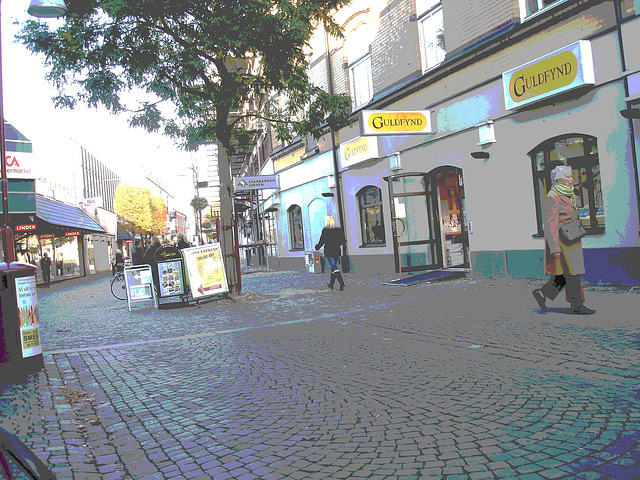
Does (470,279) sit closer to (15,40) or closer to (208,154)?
(15,40)

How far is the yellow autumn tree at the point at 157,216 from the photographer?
251 feet

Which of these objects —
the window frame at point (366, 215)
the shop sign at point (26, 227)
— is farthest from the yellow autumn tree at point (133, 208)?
the window frame at point (366, 215)

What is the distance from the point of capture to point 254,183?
19609mm

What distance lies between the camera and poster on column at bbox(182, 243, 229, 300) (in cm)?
1178

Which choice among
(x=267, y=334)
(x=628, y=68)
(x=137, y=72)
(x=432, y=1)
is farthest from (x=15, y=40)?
(x=628, y=68)

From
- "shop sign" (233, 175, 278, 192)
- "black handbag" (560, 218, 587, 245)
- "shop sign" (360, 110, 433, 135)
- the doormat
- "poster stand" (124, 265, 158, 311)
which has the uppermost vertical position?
"shop sign" (360, 110, 433, 135)

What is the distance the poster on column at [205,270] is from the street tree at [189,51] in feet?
2.95

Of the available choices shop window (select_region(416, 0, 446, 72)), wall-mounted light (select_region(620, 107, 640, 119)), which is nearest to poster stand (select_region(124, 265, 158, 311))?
shop window (select_region(416, 0, 446, 72))

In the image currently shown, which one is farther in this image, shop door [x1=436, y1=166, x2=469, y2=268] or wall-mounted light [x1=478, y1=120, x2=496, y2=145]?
shop door [x1=436, y1=166, x2=469, y2=268]

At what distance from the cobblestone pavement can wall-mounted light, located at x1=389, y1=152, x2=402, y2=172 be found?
297 inches

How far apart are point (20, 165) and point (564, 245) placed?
84.6ft

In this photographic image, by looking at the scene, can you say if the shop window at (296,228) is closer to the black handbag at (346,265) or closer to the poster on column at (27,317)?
the black handbag at (346,265)

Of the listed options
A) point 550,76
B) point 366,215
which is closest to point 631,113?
point 550,76

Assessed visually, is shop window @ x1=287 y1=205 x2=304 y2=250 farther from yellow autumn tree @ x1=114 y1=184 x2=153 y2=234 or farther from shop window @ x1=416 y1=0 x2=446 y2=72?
yellow autumn tree @ x1=114 y1=184 x2=153 y2=234
